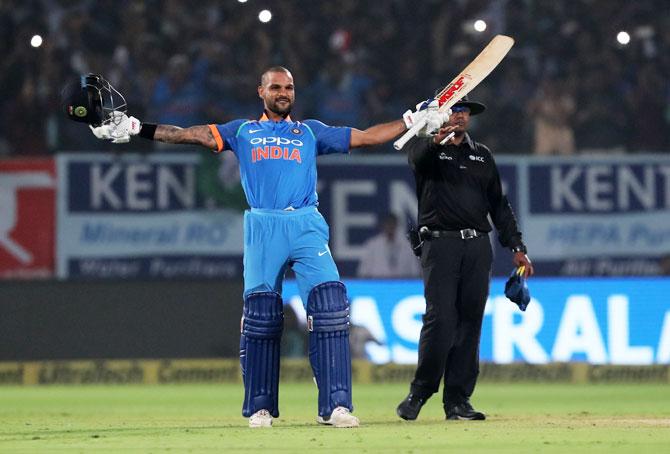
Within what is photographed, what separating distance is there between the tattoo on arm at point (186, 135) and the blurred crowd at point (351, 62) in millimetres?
7356

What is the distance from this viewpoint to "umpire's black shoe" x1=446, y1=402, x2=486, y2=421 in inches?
333

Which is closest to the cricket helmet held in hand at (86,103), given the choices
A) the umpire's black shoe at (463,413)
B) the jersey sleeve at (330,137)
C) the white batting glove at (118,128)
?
the white batting glove at (118,128)

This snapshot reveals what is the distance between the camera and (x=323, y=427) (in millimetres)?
7691

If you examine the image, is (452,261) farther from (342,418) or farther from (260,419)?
(260,419)

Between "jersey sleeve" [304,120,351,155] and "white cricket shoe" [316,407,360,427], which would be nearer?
"white cricket shoe" [316,407,360,427]

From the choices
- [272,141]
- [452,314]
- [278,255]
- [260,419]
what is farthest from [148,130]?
[452,314]

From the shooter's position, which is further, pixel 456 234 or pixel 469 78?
pixel 456 234

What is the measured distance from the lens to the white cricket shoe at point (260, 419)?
7.72 m

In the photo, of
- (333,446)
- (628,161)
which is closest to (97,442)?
(333,446)

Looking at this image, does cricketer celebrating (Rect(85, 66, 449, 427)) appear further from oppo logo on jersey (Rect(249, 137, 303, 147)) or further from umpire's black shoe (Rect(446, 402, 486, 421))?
umpire's black shoe (Rect(446, 402, 486, 421))

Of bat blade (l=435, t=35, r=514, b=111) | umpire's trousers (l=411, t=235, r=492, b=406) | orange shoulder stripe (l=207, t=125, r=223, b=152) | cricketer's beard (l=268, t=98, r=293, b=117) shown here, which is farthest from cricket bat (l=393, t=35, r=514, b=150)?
orange shoulder stripe (l=207, t=125, r=223, b=152)

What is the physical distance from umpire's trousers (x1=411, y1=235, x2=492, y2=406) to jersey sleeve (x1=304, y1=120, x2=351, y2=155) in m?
0.96

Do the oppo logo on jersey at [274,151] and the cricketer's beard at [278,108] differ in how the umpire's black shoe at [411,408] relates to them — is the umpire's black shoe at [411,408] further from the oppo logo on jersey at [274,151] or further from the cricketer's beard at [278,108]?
the cricketer's beard at [278,108]

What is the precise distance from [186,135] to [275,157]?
476 mm
